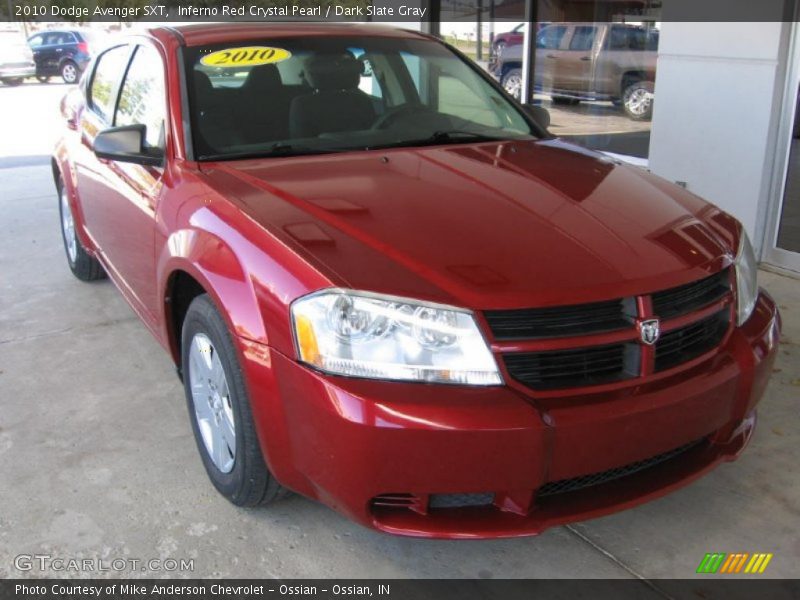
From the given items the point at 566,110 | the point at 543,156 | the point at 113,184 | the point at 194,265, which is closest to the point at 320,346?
the point at 194,265

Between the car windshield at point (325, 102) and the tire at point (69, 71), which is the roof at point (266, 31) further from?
the tire at point (69, 71)

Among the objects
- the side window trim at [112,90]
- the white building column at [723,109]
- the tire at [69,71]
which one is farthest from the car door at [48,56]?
the white building column at [723,109]

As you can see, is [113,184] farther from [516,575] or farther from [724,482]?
[724,482]

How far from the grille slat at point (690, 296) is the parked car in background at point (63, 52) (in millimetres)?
23824

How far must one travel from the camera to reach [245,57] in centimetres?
345

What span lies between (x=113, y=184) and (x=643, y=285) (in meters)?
2.56

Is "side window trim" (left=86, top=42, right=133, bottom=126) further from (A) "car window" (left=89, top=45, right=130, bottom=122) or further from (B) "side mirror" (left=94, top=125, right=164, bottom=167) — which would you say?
(B) "side mirror" (left=94, top=125, right=164, bottom=167)

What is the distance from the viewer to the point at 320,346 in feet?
7.22

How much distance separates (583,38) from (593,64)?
278mm

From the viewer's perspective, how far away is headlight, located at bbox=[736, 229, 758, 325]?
105 inches

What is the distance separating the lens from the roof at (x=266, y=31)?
354 cm

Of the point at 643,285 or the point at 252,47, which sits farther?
the point at 252,47

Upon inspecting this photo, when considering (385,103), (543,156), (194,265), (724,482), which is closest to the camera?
(194,265)

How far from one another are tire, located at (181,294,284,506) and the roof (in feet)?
4.45
